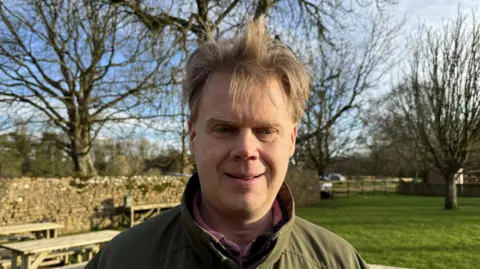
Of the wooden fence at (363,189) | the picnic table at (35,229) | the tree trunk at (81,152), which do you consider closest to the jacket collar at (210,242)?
the picnic table at (35,229)

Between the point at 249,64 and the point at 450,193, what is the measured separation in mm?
18631

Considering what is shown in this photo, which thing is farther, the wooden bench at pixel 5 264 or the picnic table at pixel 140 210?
the picnic table at pixel 140 210

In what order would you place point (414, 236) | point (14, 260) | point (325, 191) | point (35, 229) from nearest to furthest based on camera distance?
point (14, 260) → point (35, 229) → point (414, 236) → point (325, 191)

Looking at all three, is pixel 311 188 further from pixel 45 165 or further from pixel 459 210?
pixel 45 165

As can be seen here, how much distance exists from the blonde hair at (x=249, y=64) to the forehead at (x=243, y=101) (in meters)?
0.02

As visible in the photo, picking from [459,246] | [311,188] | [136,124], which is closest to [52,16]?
[136,124]

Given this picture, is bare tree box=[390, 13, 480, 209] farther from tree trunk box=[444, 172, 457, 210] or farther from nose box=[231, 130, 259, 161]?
nose box=[231, 130, 259, 161]

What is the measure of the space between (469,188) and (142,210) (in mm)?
19223

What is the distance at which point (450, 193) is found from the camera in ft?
56.5

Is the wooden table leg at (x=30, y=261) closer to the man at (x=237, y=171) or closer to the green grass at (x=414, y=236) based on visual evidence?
the man at (x=237, y=171)

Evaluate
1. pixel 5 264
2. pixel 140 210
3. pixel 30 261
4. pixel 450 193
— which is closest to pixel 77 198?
pixel 140 210

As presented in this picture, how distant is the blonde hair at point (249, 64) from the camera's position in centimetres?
137

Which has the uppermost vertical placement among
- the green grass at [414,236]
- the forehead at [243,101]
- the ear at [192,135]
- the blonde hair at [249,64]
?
the blonde hair at [249,64]

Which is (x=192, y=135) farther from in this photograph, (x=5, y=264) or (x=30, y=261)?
(x=5, y=264)
